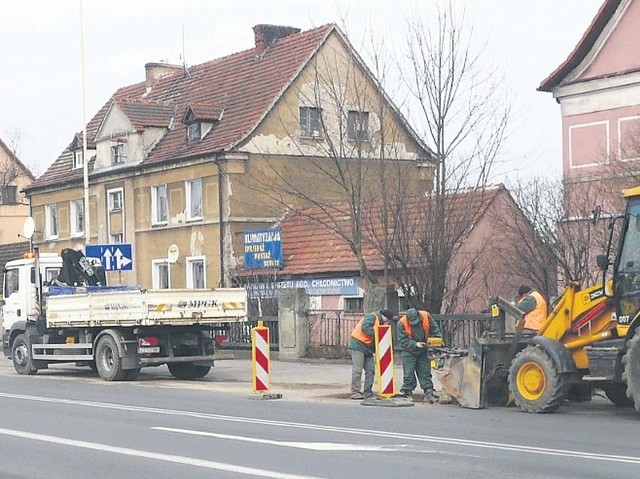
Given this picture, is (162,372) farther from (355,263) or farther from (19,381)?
(355,263)

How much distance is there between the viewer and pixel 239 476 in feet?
35.9

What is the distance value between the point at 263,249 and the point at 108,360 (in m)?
13.7

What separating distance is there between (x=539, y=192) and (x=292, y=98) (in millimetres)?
12774

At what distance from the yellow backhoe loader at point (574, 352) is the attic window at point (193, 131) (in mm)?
25736

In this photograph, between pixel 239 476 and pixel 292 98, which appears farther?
pixel 292 98

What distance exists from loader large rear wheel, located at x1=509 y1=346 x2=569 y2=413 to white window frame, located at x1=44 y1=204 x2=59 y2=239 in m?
35.4

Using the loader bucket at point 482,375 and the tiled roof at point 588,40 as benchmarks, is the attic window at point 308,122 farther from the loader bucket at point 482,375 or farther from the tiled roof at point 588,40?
the loader bucket at point 482,375

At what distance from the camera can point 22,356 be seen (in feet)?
89.9

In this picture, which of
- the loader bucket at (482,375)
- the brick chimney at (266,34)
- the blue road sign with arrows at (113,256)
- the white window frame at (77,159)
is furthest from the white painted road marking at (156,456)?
the white window frame at (77,159)

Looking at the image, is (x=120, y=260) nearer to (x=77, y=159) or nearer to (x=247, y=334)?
(x=247, y=334)

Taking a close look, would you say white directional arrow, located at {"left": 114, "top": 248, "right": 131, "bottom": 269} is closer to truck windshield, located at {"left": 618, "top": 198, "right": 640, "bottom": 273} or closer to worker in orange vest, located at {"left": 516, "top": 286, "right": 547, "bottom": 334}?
→ worker in orange vest, located at {"left": 516, "top": 286, "right": 547, "bottom": 334}

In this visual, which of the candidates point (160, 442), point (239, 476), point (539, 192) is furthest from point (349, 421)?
point (539, 192)

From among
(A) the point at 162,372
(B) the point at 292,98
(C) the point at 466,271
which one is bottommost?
(A) the point at 162,372

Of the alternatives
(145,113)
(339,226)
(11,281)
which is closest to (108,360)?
(11,281)
